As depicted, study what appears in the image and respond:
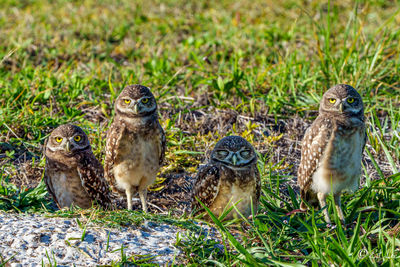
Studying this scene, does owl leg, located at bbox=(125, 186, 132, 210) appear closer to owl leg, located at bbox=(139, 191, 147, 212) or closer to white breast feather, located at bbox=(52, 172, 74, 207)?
owl leg, located at bbox=(139, 191, 147, 212)

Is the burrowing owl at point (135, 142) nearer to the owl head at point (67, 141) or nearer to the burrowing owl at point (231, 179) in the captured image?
the owl head at point (67, 141)

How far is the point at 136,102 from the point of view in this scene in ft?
15.8

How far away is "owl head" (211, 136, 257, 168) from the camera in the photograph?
Answer: 4340 mm

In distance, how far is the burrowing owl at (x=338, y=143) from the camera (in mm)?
4660

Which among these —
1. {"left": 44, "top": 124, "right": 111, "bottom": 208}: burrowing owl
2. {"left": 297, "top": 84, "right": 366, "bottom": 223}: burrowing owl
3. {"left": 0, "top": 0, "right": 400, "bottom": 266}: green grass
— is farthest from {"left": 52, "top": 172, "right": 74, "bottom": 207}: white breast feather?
{"left": 297, "top": 84, "right": 366, "bottom": 223}: burrowing owl

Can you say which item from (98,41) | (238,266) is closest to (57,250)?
(238,266)

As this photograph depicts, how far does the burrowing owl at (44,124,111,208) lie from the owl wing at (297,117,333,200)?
1.79 meters

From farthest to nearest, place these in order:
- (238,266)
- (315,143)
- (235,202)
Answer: (315,143) < (235,202) < (238,266)

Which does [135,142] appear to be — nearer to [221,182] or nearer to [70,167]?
[70,167]

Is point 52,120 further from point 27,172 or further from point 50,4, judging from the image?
point 50,4

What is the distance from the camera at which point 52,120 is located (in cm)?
582

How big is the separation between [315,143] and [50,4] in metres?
6.35

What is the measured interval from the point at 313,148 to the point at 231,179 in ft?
2.74

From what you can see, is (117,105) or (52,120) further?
(52,120)
